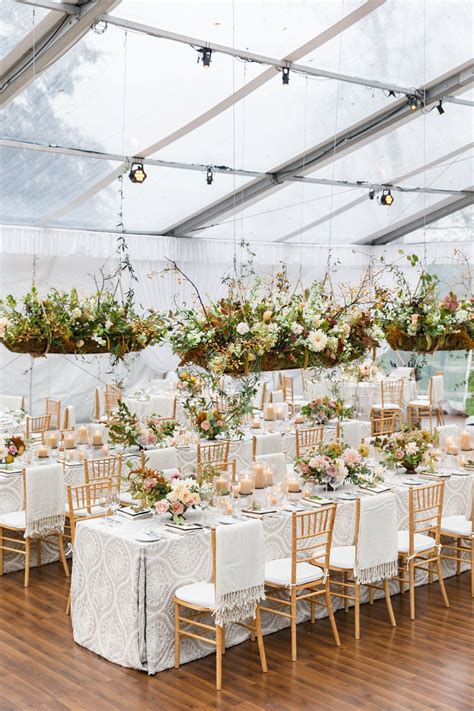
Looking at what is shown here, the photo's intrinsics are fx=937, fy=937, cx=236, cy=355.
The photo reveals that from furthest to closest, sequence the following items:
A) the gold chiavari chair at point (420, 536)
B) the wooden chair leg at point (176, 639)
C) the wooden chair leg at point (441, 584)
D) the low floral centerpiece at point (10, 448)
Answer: the low floral centerpiece at point (10, 448), the wooden chair leg at point (441, 584), the gold chiavari chair at point (420, 536), the wooden chair leg at point (176, 639)

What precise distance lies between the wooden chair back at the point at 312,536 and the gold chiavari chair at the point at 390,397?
7.31 m

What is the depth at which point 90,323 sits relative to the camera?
6961mm

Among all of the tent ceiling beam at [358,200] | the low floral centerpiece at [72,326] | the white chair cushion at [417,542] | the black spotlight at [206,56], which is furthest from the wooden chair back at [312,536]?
the tent ceiling beam at [358,200]

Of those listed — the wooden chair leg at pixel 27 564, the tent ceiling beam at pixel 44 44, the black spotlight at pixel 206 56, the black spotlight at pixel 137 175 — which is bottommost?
the wooden chair leg at pixel 27 564

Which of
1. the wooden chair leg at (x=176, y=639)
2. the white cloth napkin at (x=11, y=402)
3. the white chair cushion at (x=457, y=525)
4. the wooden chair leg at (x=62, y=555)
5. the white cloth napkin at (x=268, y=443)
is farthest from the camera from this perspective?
the white cloth napkin at (x=11, y=402)

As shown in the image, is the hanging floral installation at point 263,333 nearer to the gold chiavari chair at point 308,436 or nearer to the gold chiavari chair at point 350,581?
the gold chiavari chair at point 350,581

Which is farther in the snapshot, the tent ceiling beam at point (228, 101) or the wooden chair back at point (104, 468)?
the tent ceiling beam at point (228, 101)

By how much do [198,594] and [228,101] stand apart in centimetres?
617

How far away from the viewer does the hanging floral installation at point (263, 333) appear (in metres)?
6.38

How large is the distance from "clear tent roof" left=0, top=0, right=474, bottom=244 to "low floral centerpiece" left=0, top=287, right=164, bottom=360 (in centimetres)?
279

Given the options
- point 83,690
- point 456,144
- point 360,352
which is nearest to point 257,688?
point 83,690

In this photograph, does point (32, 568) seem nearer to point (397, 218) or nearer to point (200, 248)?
point (200, 248)

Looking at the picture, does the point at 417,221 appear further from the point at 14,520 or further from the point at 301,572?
the point at 301,572

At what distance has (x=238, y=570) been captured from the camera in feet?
19.9
